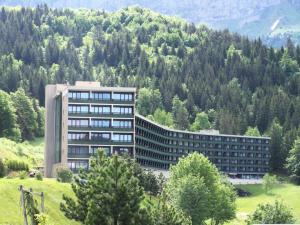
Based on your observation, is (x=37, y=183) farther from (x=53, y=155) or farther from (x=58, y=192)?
(x=53, y=155)

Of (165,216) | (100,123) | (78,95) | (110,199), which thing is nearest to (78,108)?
(78,95)

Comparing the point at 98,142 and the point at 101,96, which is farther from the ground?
the point at 101,96

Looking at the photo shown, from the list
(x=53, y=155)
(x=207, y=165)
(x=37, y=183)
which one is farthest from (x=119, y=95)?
(x=37, y=183)

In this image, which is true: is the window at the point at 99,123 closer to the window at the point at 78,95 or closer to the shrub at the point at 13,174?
the window at the point at 78,95

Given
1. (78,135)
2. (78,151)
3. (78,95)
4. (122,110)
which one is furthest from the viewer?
(122,110)

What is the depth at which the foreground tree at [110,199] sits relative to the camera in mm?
77250

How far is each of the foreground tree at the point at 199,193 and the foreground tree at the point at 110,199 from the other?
190 feet

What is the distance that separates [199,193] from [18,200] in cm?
4669

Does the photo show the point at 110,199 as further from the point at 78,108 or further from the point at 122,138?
the point at 122,138

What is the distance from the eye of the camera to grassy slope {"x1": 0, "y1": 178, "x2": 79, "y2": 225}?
3696 inches

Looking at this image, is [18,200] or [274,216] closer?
[18,200]

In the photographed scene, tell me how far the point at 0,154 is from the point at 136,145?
155 feet

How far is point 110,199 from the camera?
7825 centimetres

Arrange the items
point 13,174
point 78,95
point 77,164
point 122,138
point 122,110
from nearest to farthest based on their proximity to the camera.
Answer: point 13,174
point 77,164
point 78,95
point 122,138
point 122,110
